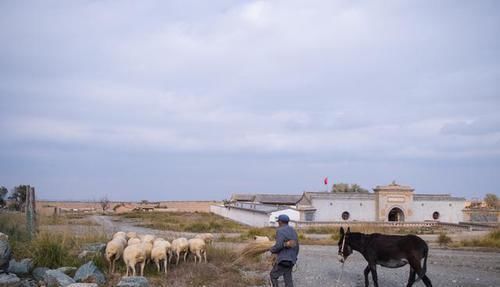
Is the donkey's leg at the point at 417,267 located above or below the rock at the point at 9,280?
above

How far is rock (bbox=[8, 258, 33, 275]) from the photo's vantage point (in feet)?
41.6

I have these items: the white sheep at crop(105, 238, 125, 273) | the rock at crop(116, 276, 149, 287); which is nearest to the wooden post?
the white sheep at crop(105, 238, 125, 273)

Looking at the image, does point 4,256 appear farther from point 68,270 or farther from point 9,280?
point 68,270

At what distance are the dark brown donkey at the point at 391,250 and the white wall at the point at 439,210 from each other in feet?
127

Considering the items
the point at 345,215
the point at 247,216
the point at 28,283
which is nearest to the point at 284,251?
the point at 28,283

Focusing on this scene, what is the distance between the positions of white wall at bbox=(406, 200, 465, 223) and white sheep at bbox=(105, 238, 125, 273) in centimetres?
3962

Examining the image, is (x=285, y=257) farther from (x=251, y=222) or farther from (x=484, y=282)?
(x=251, y=222)

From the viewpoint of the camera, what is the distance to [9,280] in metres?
11.6

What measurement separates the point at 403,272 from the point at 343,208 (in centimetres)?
3206

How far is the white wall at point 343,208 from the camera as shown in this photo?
47.0 metres

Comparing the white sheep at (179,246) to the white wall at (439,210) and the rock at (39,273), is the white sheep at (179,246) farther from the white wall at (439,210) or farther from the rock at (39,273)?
the white wall at (439,210)

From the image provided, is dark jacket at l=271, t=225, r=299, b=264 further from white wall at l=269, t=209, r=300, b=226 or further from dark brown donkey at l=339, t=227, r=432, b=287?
white wall at l=269, t=209, r=300, b=226

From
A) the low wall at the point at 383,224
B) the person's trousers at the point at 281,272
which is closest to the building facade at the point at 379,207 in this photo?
the low wall at the point at 383,224

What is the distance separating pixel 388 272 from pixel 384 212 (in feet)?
108
